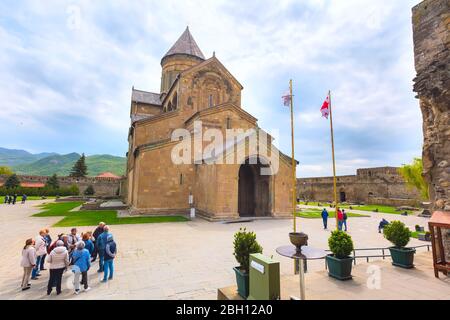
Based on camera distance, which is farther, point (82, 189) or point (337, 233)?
point (82, 189)

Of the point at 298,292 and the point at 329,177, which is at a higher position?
the point at 329,177

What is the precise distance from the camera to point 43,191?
4656cm

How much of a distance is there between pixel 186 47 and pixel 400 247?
122ft

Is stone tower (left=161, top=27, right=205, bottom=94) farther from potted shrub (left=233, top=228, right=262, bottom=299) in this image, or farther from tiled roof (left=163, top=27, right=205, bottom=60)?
potted shrub (left=233, top=228, right=262, bottom=299)

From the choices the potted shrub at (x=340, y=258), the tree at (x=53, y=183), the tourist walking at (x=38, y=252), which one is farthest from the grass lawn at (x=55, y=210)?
the tree at (x=53, y=183)

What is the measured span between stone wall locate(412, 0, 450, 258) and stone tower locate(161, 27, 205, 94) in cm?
3147

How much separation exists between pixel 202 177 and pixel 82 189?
45204 mm

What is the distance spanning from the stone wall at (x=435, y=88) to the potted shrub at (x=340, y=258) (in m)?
3.15

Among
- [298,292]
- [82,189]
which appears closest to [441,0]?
[298,292]

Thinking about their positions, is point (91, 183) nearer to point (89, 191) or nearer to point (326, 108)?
point (89, 191)

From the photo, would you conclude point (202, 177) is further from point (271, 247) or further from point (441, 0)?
point (441, 0)

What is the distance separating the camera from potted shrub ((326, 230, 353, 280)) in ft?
18.2
